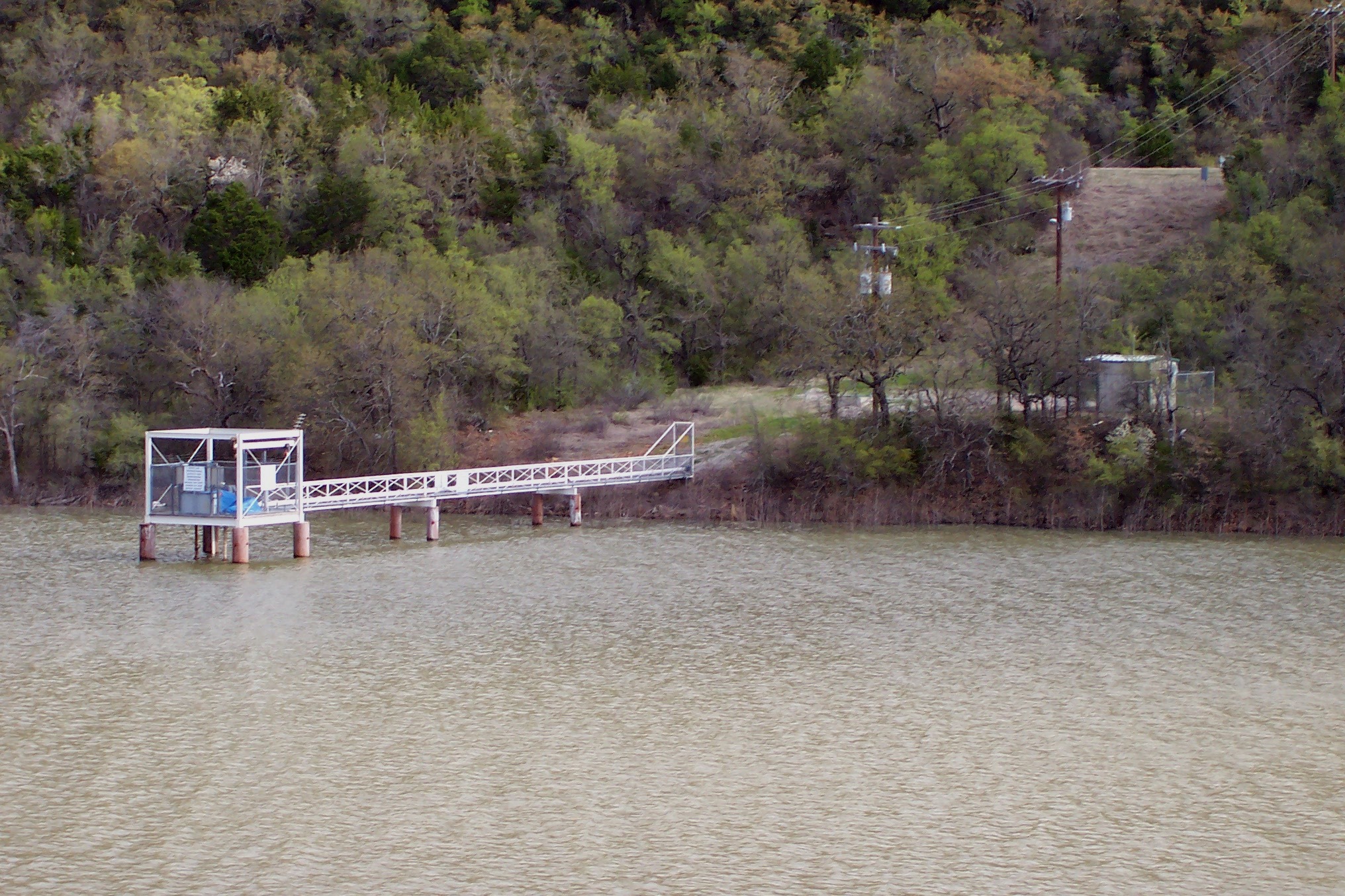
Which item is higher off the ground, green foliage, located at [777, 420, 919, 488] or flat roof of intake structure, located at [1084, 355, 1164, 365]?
flat roof of intake structure, located at [1084, 355, 1164, 365]

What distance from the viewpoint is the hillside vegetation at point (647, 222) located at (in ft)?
158

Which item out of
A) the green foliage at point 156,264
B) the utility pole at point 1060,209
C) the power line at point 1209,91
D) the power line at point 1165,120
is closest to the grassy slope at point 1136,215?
the utility pole at point 1060,209

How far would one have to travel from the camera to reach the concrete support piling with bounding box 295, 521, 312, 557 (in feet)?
128

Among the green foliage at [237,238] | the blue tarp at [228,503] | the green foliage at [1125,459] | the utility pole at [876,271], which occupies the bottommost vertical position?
the blue tarp at [228,503]

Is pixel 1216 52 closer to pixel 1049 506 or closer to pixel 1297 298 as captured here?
pixel 1297 298

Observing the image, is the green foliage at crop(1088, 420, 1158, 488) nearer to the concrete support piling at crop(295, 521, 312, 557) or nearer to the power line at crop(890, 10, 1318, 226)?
the concrete support piling at crop(295, 521, 312, 557)

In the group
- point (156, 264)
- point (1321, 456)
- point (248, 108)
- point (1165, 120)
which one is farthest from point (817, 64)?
point (1321, 456)

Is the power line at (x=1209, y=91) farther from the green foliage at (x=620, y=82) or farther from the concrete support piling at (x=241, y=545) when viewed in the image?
the concrete support piling at (x=241, y=545)

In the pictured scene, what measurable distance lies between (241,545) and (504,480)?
11.9 meters

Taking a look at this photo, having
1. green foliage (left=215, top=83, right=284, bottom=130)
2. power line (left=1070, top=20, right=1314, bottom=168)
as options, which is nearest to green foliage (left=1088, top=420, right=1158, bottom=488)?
power line (left=1070, top=20, right=1314, bottom=168)

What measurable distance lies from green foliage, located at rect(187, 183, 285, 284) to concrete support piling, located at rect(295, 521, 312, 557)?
96.7 feet

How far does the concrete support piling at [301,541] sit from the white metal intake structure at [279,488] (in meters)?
0.02

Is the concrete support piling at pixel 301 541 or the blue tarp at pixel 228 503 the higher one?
the blue tarp at pixel 228 503

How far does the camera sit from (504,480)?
1892 inches
